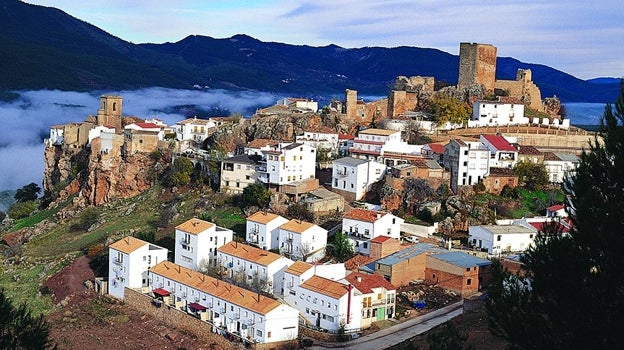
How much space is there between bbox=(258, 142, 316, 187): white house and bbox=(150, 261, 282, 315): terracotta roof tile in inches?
313

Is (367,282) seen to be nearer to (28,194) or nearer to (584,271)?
(584,271)

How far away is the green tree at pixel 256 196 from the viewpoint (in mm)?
36500

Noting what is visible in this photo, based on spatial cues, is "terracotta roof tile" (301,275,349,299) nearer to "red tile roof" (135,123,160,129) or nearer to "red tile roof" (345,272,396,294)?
"red tile roof" (345,272,396,294)

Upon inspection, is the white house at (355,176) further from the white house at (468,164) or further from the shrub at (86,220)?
the shrub at (86,220)

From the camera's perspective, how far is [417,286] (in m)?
29.8

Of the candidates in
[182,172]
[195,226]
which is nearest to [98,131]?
[182,172]

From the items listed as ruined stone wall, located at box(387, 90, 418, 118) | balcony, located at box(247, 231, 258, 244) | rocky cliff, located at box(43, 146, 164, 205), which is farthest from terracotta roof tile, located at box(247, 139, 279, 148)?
balcony, located at box(247, 231, 258, 244)

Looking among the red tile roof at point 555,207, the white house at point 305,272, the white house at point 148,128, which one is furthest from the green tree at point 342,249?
the white house at point 148,128

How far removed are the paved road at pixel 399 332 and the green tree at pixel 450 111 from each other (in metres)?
18.7

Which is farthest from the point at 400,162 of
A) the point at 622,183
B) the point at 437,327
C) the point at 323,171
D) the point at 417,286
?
the point at 622,183

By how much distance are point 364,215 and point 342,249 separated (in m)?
1.70

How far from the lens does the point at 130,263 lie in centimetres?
3169

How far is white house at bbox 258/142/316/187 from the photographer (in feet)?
123

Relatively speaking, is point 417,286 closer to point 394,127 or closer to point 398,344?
point 398,344
